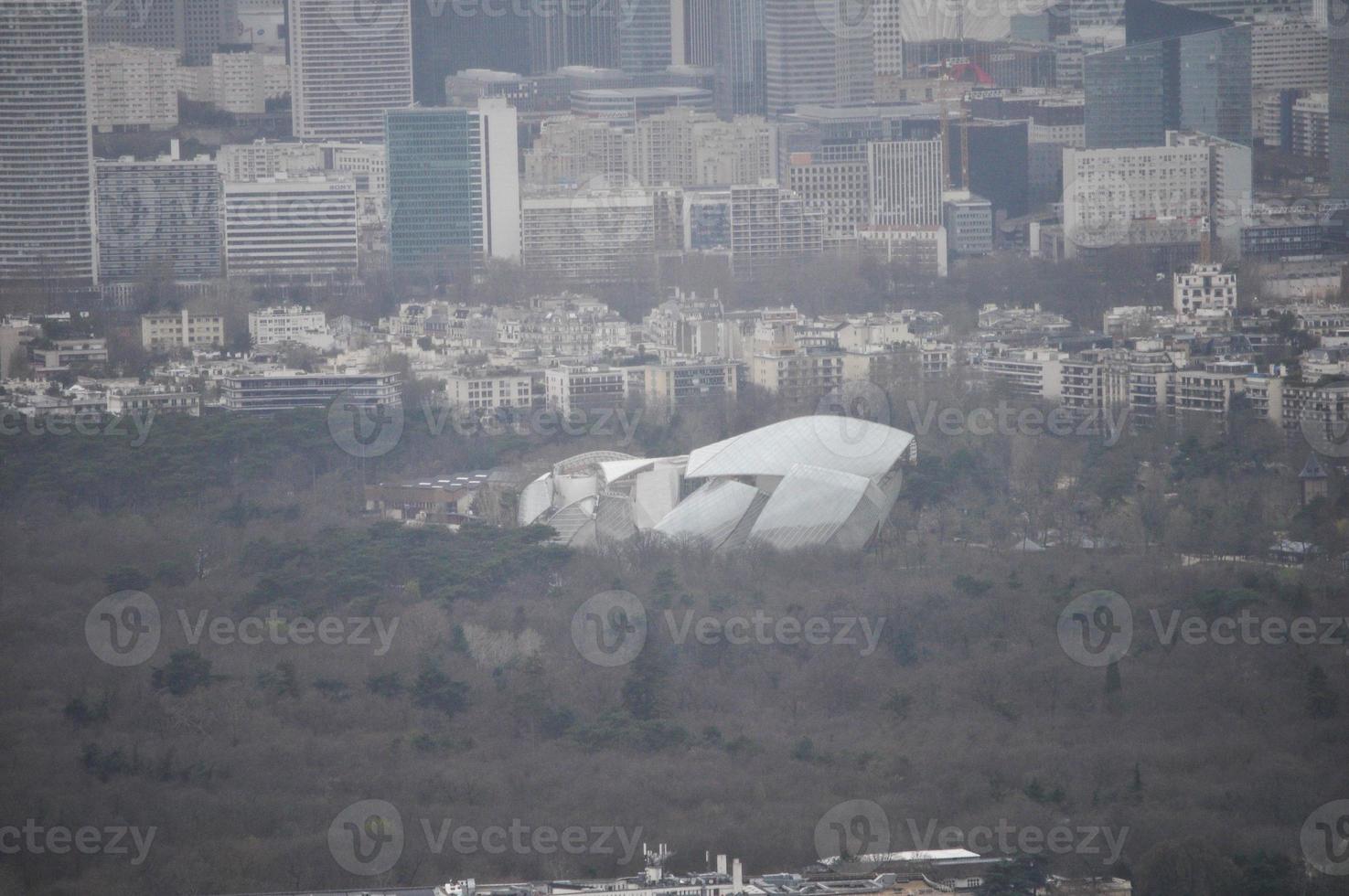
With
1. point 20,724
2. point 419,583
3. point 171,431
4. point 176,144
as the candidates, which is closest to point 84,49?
point 176,144

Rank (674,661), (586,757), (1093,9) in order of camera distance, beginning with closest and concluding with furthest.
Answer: (586,757) < (674,661) < (1093,9)

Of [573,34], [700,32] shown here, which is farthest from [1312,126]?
[573,34]

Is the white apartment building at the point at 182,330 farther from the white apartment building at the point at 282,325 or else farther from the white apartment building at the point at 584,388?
the white apartment building at the point at 584,388

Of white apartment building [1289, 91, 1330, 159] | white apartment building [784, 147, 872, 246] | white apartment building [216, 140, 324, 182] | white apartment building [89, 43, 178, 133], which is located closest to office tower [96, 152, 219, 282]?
white apartment building [216, 140, 324, 182]

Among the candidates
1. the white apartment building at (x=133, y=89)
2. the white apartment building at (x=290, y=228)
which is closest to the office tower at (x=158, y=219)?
the white apartment building at (x=290, y=228)

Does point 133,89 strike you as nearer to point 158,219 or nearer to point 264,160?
point 264,160

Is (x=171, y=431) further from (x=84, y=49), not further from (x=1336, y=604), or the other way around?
(x=84, y=49)
